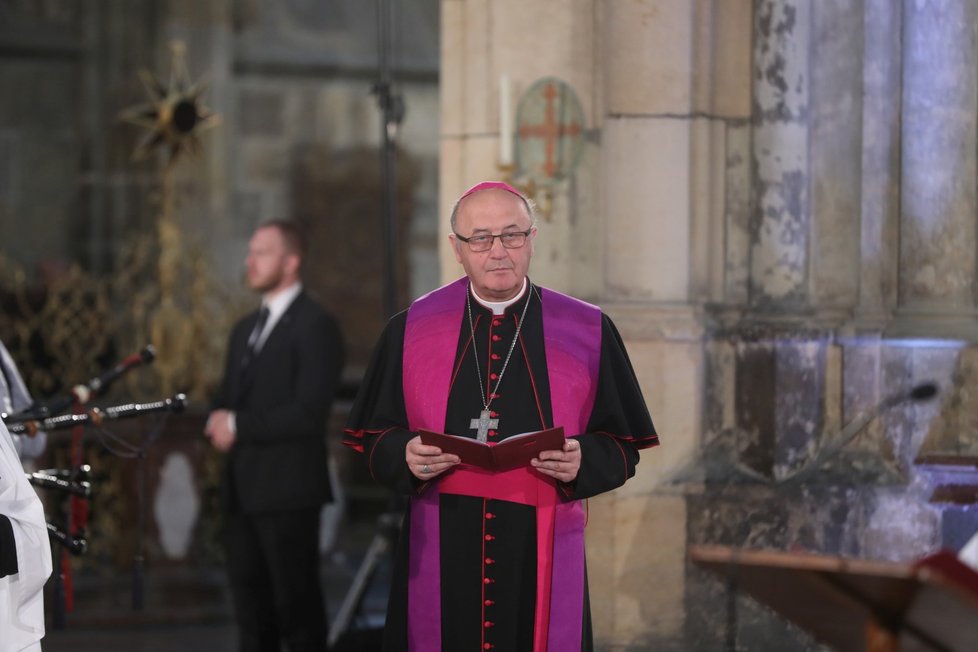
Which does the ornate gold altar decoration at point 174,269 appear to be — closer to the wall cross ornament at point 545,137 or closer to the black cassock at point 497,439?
the wall cross ornament at point 545,137

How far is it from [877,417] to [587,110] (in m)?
1.55

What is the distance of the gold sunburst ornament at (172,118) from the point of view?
32.7 ft

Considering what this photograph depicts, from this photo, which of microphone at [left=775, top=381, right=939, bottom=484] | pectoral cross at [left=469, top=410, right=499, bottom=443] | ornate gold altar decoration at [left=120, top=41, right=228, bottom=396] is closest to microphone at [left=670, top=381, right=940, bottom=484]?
microphone at [left=775, top=381, right=939, bottom=484]

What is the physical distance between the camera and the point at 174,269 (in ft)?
29.3

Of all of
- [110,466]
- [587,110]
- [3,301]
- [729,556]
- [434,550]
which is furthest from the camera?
[3,301]

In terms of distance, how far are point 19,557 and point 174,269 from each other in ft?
18.6

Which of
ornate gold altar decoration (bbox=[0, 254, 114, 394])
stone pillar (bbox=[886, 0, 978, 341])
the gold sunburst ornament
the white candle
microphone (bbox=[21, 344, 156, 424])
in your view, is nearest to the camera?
microphone (bbox=[21, 344, 156, 424])

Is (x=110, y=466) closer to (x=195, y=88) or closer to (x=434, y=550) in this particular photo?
(x=195, y=88)

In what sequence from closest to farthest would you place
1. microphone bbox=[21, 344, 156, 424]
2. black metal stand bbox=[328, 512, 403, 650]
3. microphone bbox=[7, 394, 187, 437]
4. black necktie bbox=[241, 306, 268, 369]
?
microphone bbox=[7, 394, 187, 437] < microphone bbox=[21, 344, 156, 424] < black necktie bbox=[241, 306, 268, 369] < black metal stand bbox=[328, 512, 403, 650]

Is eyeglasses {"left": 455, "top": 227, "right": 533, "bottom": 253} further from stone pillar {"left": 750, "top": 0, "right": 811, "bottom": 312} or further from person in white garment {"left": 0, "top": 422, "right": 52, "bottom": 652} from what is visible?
stone pillar {"left": 750, "top": 0, "right": 811, "bottom": 312}

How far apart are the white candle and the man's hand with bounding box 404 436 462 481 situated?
168 centimetres

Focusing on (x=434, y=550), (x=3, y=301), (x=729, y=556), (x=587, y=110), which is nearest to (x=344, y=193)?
(x=3, y=301)

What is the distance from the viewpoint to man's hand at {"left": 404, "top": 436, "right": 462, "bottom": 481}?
392cm

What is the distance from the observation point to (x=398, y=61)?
11.2m
